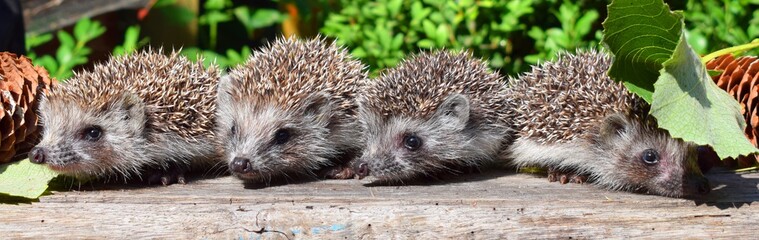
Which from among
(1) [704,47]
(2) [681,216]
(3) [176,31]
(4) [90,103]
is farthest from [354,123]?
(3) [176,31]

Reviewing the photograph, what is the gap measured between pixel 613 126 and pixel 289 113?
1132 mm

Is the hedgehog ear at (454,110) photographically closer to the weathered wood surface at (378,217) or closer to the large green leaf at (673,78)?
the weathered wood surface at (378,217)

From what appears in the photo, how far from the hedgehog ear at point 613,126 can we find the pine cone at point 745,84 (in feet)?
1.33

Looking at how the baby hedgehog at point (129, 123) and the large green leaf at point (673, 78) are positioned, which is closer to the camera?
the large green leaf at point (673, 78)

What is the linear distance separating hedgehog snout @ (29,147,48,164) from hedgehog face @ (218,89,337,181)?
62 centimetres

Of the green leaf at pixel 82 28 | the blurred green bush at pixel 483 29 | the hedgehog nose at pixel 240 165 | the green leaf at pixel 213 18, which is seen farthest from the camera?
the green leaf at pixel 213 18

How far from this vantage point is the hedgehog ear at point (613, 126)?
10.6 ft

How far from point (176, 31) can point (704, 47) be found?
10.5 feet

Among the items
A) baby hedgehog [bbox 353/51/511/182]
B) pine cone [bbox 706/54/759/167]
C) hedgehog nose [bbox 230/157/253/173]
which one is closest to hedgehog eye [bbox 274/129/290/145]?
hedgehog nose [bbox 230/157/253/173]

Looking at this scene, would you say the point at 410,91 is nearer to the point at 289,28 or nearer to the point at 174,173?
the point at 174,173

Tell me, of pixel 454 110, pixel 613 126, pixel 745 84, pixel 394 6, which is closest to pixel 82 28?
pixel 394 6

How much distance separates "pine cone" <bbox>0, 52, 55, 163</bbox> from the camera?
3.32 meters

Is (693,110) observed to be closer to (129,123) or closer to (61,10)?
(129,123)

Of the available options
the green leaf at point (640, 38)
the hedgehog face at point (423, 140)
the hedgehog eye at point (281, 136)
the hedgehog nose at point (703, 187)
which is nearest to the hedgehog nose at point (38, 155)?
the hedgehog eye at point (281, 136)
